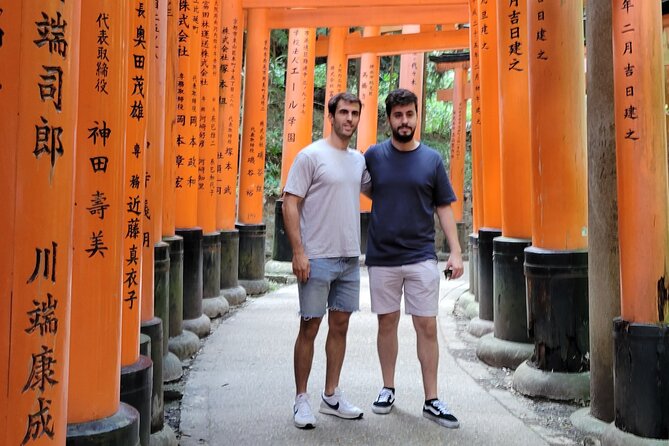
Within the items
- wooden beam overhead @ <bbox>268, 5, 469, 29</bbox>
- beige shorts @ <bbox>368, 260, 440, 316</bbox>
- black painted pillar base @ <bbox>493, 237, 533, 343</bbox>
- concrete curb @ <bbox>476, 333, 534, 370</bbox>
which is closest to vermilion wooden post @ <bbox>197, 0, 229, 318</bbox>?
wooden beam overhead @ <bbox>268, 5, 469, 29</bbox>

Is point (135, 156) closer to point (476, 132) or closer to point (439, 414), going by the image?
point (439, 414)

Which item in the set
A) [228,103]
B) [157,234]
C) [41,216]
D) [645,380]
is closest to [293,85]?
[228,103]

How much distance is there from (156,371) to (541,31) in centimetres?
287

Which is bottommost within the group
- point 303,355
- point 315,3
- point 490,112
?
point 303,355

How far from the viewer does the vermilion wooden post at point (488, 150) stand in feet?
17.7

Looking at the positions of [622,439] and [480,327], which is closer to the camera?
[622,439]

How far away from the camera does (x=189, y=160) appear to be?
5.70 metres

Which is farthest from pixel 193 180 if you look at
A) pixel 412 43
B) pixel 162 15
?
pixel 412 43

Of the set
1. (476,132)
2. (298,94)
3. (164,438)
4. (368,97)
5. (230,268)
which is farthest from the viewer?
(368,97)

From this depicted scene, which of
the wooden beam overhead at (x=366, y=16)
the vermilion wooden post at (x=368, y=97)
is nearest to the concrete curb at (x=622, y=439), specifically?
the wooden beam overhead at (x=366, y=16)

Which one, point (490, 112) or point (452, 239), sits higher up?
point (490, 112)

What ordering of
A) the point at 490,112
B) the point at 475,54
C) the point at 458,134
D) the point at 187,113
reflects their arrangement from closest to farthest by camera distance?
1. the point at 490,112
2. the point at 187,113
3. the point at 475,54
4. the point at 458,134

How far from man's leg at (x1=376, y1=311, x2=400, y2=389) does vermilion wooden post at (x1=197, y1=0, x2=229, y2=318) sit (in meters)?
3.36

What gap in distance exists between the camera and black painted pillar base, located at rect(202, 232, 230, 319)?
657cm
